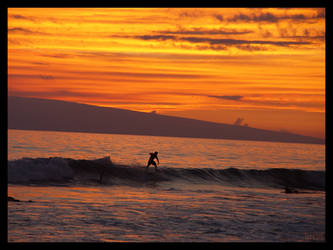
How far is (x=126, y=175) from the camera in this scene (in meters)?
32.0

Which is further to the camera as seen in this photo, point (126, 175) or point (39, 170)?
point (126, 175)

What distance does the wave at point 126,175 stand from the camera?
2808 cm

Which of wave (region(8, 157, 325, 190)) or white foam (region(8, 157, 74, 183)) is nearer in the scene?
white foam (region(8, 157, 74, 183))

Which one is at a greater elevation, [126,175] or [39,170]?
[39,170]

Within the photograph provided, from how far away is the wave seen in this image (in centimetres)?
2808

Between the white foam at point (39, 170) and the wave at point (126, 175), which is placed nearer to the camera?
the white foam at point (39, 170)

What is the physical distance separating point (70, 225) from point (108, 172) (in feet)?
65.1
